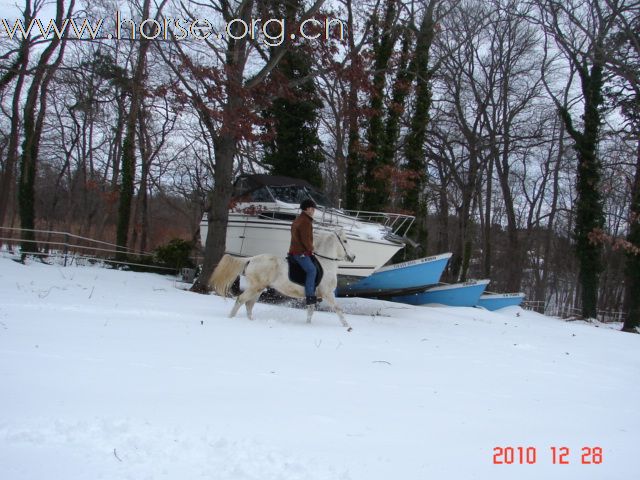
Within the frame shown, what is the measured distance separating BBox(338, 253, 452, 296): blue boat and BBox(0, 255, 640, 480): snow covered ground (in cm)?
622

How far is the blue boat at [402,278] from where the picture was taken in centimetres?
1402

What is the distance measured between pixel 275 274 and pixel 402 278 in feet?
22.3

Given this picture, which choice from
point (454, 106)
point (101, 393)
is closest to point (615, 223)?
point (454, 106)

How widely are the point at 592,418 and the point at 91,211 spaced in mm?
35717

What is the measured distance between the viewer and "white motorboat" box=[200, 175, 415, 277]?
13.2m

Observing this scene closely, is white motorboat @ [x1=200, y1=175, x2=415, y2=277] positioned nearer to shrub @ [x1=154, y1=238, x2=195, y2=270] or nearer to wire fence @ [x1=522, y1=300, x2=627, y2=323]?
shrub @ [x1=154, y1=238, x2=195, y2=270]

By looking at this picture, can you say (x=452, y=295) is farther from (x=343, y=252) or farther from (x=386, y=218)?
(x=343, y=252)

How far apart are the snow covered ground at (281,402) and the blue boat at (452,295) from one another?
25.2 feet

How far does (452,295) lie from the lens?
51.8 feet

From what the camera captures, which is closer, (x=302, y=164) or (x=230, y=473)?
(x=230, y=473)

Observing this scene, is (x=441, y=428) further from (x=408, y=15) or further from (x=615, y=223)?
(x=615, y=223)

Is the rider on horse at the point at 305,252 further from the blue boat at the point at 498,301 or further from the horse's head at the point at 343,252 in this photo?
the blue boat at the point at 498,301

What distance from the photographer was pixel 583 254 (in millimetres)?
21219

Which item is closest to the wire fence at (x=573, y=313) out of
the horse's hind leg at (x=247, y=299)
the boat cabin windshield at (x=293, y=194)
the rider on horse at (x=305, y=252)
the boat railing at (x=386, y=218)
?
the boat railing at (x=386, y=218)
